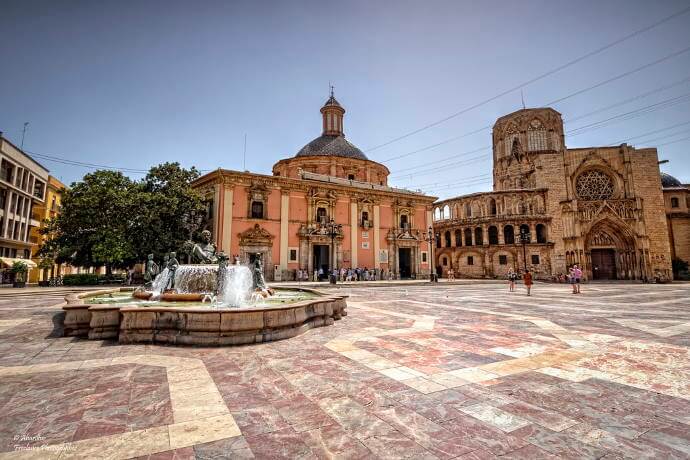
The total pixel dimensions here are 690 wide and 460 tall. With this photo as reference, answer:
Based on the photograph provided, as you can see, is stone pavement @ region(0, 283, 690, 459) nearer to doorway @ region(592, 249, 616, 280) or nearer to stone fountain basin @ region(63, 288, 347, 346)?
stone fountain basin @ region(63, 288, 347, 346)

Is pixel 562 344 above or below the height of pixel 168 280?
below

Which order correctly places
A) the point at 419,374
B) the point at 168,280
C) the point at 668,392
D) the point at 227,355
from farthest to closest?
the point at 168,280 → the point at 227,355 → the point at 419,374 → the point at 668,392

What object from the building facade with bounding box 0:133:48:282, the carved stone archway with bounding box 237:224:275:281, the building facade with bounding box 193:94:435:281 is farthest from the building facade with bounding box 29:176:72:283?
the carved stone archway with bounding box 237:224:275:281

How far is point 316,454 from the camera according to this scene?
85.4 inches

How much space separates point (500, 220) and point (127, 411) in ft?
124

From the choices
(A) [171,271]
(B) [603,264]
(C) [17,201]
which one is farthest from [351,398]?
(B) [603,264]

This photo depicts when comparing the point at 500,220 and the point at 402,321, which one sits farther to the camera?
the point at 500,220

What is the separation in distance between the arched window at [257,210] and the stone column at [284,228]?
1533 mm

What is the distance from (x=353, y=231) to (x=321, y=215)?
314cm

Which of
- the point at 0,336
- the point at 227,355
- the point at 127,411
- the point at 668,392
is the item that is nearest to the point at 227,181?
the point at 0,336

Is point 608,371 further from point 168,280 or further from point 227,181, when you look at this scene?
point 227,181

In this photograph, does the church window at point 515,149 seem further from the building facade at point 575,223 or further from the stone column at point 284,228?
the stone column at point 284,228

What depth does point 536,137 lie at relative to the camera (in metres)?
45.1

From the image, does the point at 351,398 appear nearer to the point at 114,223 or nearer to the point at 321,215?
the point at 114,223
